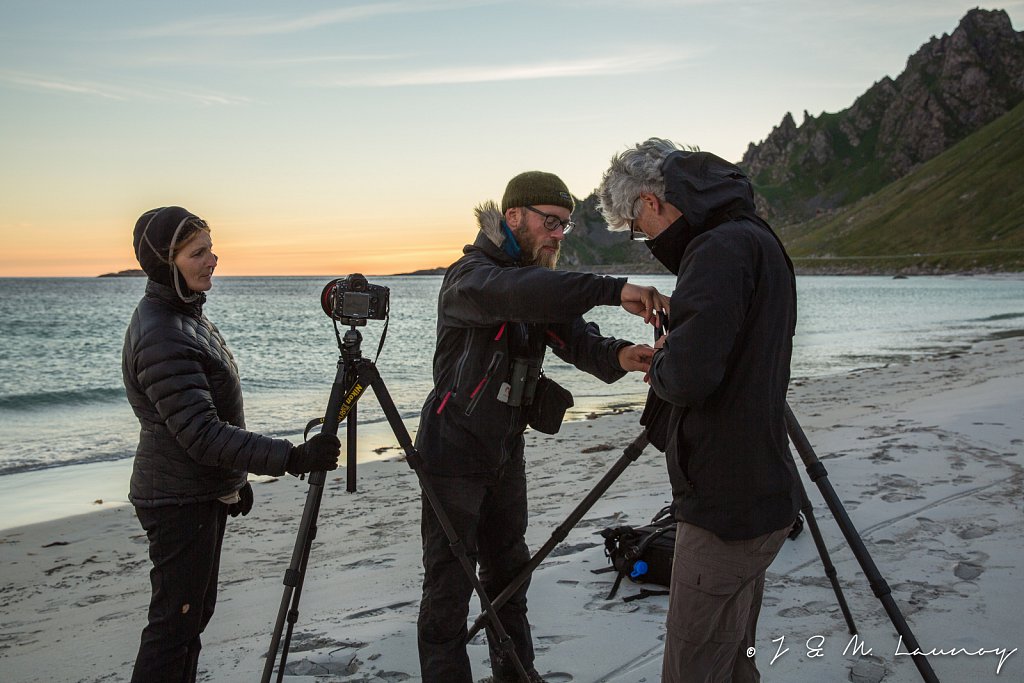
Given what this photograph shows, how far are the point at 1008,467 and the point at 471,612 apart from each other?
4.97 meters

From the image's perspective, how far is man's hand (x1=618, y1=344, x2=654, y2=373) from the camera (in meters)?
3.43

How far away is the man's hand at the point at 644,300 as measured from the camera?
2.86 meters

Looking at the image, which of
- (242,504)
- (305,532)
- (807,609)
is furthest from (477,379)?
(807,609)

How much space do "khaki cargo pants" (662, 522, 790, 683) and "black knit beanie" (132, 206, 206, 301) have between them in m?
2.26

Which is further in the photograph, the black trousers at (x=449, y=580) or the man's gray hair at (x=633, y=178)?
the black trousers at (x=449, y=580)

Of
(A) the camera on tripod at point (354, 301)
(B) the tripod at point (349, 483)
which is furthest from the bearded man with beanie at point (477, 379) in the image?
(A) the camera on tripod at point (354, 301)

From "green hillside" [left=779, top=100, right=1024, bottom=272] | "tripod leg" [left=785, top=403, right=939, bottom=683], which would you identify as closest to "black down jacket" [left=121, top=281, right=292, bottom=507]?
"tripod leg" [left=785, top=403, right=939, bottom=683]

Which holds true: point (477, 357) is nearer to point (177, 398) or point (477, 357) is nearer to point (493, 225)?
point (493, 225)

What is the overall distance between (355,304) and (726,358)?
1.51 metres

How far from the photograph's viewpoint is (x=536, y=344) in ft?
11.5

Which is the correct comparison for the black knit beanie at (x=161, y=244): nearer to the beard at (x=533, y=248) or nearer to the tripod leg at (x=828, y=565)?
the beard at (x=533, y=248)

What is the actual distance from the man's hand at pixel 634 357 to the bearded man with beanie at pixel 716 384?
0.82 m

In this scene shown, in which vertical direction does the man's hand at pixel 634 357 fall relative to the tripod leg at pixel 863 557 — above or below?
above

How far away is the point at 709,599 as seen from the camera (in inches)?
98.7
